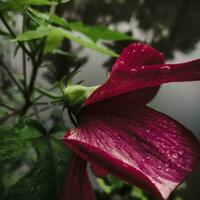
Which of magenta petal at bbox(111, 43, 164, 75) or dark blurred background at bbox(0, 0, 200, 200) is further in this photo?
dark blurred background at bbox(0, 0, 200, 200)

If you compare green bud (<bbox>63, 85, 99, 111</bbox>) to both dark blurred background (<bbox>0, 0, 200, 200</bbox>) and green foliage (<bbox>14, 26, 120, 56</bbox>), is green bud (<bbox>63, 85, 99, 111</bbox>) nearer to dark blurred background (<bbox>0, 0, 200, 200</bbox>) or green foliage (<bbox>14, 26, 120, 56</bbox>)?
green foliage (<bbox>14, 26, 120, 56</bbox>)

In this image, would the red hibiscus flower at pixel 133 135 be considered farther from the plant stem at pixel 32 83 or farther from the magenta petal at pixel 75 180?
the plant stem at pixel 32 83

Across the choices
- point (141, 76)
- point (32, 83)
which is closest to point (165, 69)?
point (141, 76)

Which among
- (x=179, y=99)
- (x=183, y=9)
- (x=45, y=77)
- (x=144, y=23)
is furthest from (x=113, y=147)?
(x=183, y=9)

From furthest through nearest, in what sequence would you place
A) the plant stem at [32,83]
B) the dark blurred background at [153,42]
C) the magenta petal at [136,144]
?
the dark blurred background at [153,42] < the plant stem at [32,83] < the magenta petal at [136,144]

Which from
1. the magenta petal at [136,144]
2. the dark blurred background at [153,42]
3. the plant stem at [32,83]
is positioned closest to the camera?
the magenta petal at [136,144]

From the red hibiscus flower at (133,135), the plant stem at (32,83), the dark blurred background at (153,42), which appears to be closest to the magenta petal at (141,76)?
the red hibiscus flower at (133,135)

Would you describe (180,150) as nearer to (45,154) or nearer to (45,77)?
(45,154)

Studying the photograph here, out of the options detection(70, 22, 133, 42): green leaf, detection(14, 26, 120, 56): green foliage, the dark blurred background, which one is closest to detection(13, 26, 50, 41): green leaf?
detection(14, 26, 120, 56): green foliage
